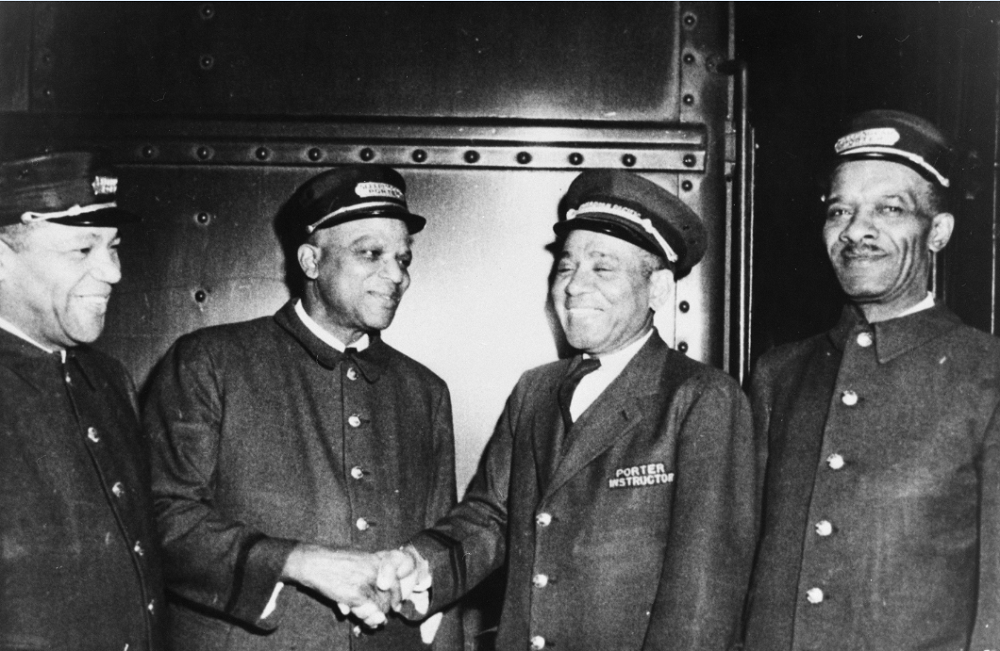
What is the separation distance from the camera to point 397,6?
2.76 metres

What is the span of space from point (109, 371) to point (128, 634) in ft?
2.13

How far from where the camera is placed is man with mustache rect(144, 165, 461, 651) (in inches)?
86.8

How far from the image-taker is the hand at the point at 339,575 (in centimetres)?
218

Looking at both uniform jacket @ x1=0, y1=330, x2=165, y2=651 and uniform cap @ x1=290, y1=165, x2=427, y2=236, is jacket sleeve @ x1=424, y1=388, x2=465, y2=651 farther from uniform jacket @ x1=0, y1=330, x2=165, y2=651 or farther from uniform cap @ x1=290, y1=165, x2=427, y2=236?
uniform jacket @ x1=0, y1=330, x2=165, y2=651

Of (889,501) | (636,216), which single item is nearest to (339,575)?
(636,216)

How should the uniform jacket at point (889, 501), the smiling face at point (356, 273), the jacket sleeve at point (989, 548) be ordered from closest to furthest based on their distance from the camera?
the jacket sleeve at point (989, 548)
the uniform jacket at point (889, 501)
the smiling face at point (356, 273)

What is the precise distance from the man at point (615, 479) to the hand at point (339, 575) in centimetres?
10

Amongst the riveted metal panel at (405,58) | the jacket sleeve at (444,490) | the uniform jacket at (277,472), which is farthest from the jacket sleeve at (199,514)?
the riveted metal panel at (405,58)

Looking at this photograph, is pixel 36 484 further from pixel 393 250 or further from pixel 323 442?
pixel 393 250

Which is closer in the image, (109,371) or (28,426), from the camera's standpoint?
(28,426)

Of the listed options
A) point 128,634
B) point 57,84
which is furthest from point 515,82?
point 128,634

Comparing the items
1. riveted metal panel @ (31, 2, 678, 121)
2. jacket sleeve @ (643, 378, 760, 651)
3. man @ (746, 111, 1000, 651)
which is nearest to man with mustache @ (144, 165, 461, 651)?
riveted metal panel @ (31, 2, 678, 121)

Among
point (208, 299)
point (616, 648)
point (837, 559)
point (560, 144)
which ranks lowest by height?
point (616, 648)

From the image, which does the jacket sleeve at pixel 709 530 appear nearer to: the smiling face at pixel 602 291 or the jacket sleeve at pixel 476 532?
the smiling face at pixel 602 291
